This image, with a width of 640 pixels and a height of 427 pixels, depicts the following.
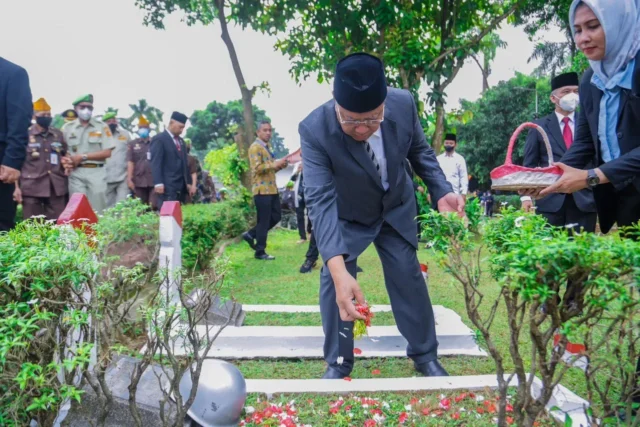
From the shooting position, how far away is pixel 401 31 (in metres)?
8.52

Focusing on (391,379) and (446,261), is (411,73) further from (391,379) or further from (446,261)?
(446,261)

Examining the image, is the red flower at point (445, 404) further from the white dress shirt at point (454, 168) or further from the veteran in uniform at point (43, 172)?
the white dress shirt at point (454, 168)

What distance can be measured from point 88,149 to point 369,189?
5711 mm

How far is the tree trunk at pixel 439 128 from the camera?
329 inches

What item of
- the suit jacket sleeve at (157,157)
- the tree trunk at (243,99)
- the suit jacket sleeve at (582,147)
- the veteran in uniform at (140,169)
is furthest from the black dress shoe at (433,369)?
the tree trunk at (243,99)

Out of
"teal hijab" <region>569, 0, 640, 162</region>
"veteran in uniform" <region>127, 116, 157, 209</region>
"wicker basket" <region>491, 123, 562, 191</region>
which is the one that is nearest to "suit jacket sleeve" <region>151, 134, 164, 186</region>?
"veteran in uniform" <region>127, 116, 157, 209</region>

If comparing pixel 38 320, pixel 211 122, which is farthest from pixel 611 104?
pixel 211 122

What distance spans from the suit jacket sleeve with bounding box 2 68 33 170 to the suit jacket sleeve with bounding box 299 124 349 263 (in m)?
2.46

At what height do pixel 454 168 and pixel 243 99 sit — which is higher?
pixel 243 99

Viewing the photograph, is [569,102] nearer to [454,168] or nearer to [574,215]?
[574,215]

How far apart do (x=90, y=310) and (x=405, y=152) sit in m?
1.96

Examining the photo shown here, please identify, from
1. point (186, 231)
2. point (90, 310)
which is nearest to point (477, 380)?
point (90, 310)

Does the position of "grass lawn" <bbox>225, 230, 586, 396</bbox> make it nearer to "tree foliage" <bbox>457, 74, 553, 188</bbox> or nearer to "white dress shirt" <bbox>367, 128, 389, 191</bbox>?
"white dress shirt" <bbox>367, 128, 389, 191</bbox>

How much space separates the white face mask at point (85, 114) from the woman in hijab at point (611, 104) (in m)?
6.64
